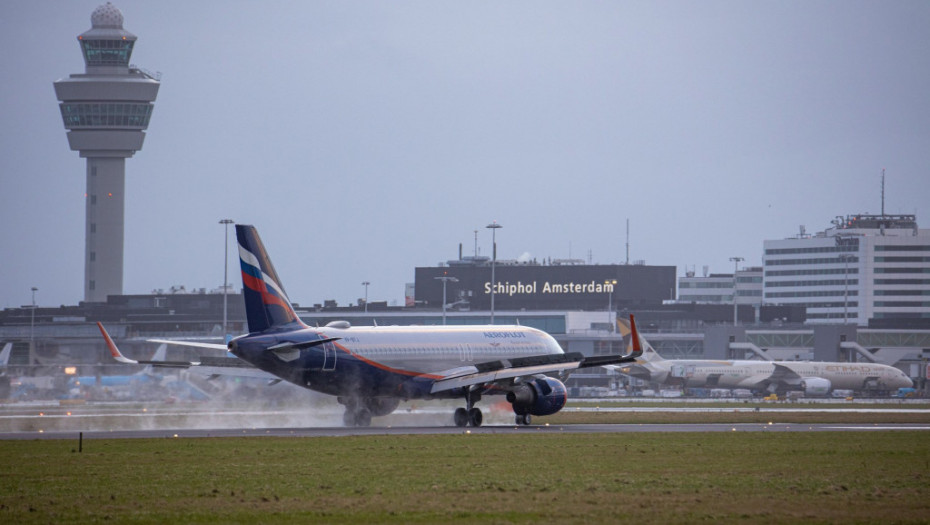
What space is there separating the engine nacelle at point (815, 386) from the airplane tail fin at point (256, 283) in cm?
8299

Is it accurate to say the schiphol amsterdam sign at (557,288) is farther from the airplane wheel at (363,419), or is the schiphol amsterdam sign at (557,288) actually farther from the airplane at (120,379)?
the airplane wheel at (363,419)

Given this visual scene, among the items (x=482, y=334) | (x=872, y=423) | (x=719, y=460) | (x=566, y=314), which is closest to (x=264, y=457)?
(x=719, y=460)

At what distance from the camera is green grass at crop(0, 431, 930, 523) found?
87.2 feet

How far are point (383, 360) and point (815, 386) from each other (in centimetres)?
7837

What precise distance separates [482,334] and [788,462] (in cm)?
2559

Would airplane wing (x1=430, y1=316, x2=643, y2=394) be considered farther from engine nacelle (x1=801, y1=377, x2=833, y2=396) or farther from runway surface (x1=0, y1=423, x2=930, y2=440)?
engine nacelle (x1=801, y1=377, x2=833, y2=396)

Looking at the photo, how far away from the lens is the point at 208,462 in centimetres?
3809

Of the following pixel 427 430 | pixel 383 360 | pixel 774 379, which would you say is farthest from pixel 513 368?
pixel 774 379

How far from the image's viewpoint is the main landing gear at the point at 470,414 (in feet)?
192

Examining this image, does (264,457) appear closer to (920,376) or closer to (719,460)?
(719,460)

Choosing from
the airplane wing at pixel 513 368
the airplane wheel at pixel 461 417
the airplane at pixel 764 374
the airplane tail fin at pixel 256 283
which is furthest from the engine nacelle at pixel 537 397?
the airplane at pixel 764 374

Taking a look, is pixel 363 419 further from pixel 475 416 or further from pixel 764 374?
pixel 764 374

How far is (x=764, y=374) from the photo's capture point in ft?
425

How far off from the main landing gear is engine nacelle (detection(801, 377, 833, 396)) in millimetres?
74168
